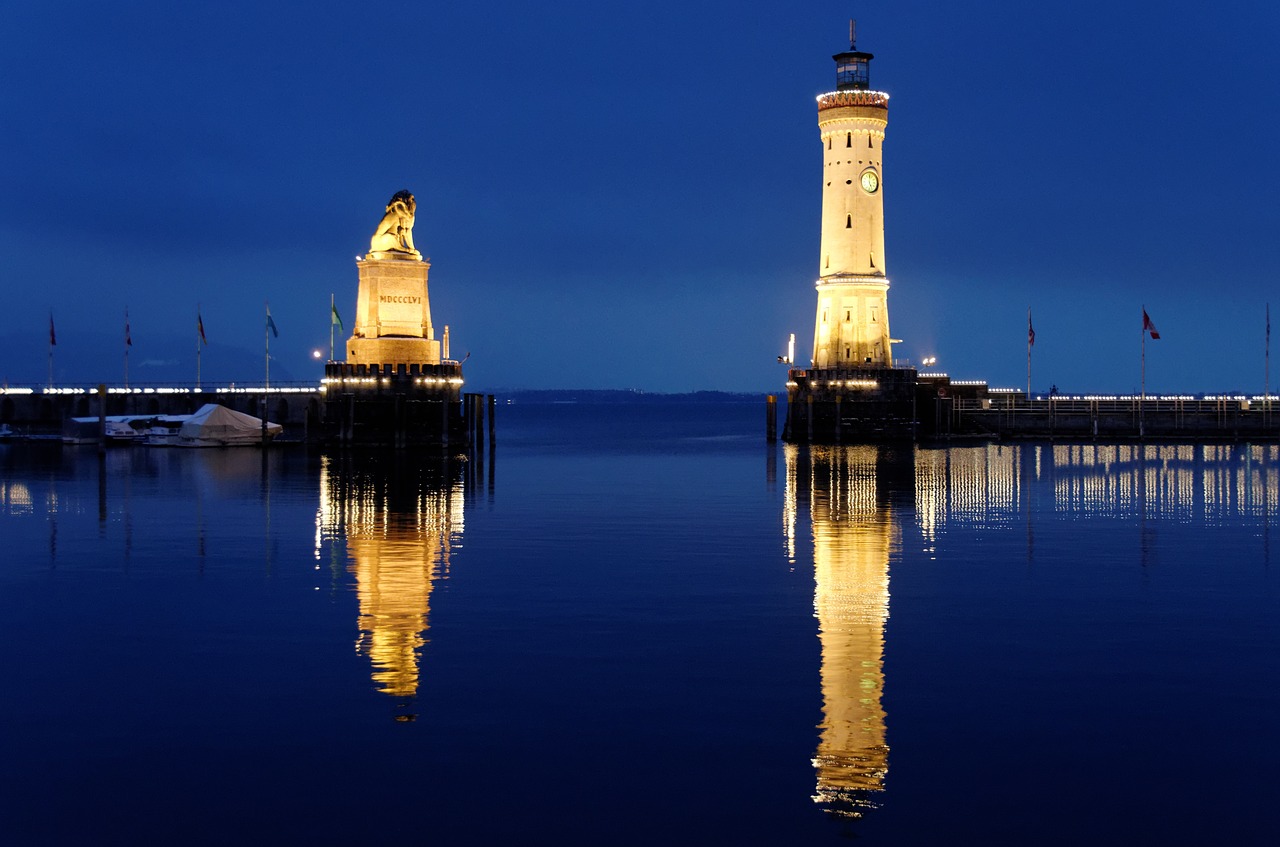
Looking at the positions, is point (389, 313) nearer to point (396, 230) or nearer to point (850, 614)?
point (396, 230)

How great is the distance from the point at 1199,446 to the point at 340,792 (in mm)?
84582

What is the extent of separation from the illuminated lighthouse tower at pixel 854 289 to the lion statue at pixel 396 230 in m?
27.9

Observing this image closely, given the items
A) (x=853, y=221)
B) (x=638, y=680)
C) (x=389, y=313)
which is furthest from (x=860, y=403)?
(x=638, y=680)

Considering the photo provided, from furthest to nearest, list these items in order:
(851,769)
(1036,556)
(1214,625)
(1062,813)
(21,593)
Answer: (1036,556) < (21,593) < (1214,625) < (851,769) < (1062,813)

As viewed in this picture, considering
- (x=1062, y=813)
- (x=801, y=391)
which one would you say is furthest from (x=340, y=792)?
(x=801, y=391)

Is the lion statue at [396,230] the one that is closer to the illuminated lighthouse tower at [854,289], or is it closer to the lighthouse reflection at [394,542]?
the lighthouse reflection at [394,542]

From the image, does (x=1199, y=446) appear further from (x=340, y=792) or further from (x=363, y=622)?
(x=340, y=792)

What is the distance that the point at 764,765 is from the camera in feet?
50.0

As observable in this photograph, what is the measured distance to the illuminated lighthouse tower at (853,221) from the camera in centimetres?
8925

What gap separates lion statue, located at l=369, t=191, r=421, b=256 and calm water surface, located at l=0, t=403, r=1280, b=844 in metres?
40.7

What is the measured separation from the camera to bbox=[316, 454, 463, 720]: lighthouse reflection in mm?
21031

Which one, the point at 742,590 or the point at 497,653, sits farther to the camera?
the point at 742,590

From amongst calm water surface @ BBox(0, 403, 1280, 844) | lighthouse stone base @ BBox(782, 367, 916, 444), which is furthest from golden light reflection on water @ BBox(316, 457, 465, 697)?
lighthouse stone base @ BBox(782, 367, 916, 444)

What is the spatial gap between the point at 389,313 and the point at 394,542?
46.3 m
